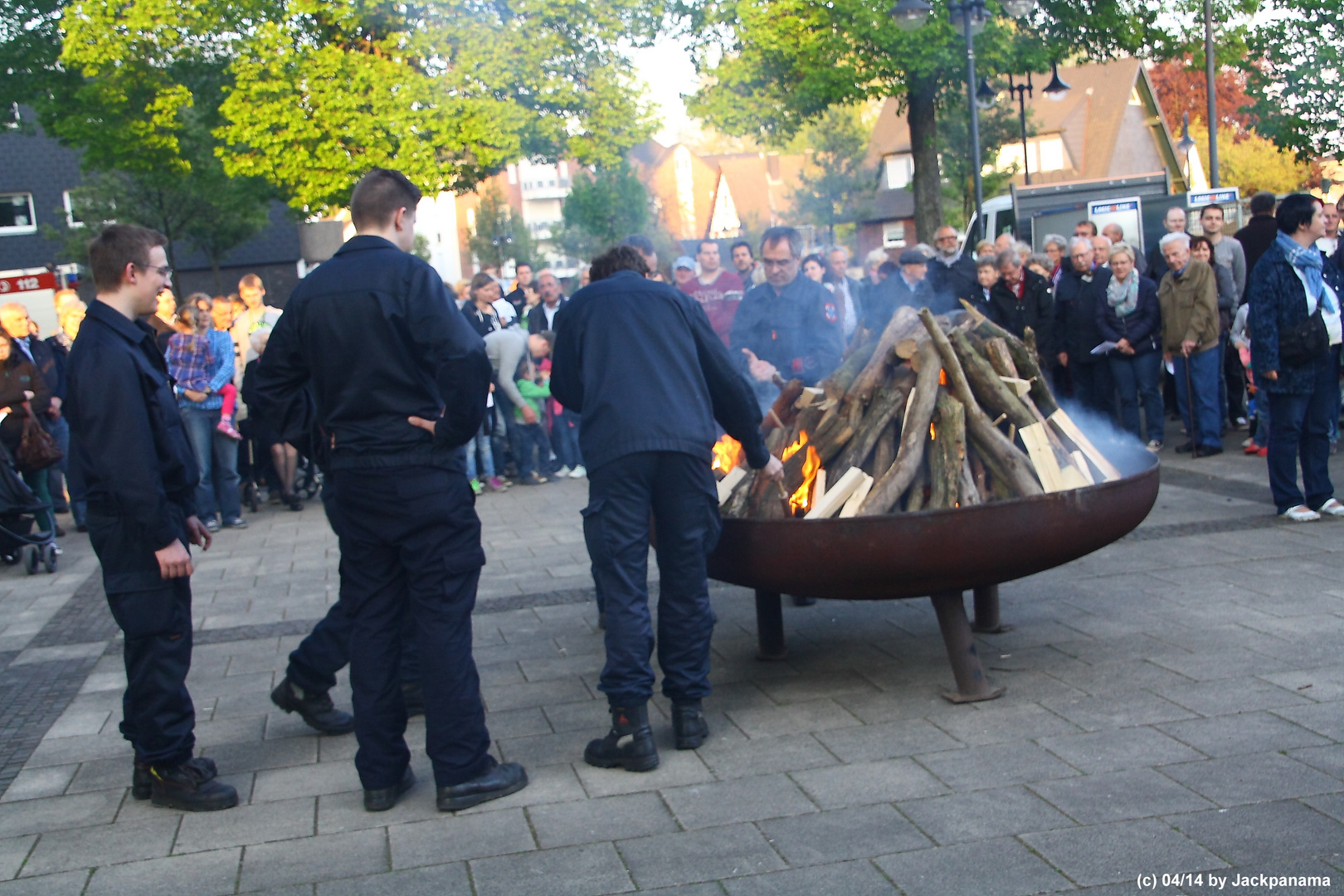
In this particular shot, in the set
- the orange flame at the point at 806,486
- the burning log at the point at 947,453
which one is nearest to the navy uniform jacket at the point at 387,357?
the orange flame at the point at 806,486

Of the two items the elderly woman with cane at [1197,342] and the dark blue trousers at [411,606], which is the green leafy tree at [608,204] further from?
the dark blue trousers at [411,606]

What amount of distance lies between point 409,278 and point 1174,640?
3599mm

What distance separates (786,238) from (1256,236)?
24.4ft

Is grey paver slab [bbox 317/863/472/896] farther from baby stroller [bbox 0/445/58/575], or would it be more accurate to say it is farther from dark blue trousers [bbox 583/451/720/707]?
baby stroller [bbox 0/445/58/575]

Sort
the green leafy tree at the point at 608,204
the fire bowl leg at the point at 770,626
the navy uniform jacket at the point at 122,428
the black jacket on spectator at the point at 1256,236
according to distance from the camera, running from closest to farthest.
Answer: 1. the navy uniform jacket at the point at 122,428
2. the fire bowl leg at the point at 770,626
3. the black jacket on spectator at the point at 1256,236
4. the green leafy tree at the point at 608,204

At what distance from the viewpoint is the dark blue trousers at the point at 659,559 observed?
4.65 metres

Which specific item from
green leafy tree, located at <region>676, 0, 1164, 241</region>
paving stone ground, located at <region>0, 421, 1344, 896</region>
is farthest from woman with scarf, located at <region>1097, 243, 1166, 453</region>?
green leafy tree, located at <region>676, 0, 1164, 241</region>

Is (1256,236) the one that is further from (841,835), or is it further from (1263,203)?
(841,835)

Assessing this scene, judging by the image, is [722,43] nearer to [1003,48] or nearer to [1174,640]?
[1003,48]

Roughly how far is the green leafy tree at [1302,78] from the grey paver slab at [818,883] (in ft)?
53.4

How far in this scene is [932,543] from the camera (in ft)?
15.6

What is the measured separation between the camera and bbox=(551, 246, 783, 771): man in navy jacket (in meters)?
4.63

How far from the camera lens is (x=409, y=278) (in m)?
4.20

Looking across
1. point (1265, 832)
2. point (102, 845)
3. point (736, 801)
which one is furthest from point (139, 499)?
point (1265, 832)
